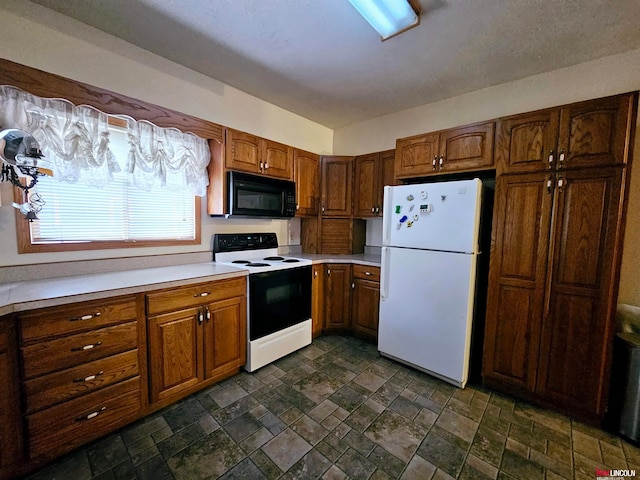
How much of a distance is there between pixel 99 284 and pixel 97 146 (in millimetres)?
939

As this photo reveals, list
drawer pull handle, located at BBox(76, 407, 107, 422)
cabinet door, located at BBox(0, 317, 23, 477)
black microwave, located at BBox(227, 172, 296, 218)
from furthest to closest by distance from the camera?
black microwave, located at BBox(227, 172, 296, 218) → drawer pull handle, located at BBox(76, 407, 107, 422) → cabinet door, located at BBox(0, 317, 23, 477)

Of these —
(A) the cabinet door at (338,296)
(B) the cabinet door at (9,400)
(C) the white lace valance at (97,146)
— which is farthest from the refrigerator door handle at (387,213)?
(B) the cabinet door at (9,400)

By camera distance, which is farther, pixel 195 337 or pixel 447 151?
pixel 447 151

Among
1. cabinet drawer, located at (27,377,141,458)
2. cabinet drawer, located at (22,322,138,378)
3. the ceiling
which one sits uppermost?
the ceiling

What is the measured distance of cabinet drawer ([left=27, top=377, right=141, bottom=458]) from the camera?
4.48ft

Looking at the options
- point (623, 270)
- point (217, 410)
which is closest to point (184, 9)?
point (217, 410)

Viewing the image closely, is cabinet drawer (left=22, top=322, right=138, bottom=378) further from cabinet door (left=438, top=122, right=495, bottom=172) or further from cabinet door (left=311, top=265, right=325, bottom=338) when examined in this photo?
cabinet door (left=438, top=122, right=495, bottom=172)

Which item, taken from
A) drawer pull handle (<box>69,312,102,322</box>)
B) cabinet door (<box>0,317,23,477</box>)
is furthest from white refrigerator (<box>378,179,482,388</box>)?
cabinet door (<box>0,317,23,477</box>)

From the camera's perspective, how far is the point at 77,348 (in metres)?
1.45

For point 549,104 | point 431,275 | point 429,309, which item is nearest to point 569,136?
point 549,104

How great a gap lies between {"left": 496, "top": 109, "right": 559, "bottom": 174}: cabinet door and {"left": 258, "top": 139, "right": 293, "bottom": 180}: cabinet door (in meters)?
1.92

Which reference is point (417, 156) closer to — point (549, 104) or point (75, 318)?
point (549, 104)

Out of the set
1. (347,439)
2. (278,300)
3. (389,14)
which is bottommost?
(347,439)

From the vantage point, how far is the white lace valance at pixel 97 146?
1572 millimetres
